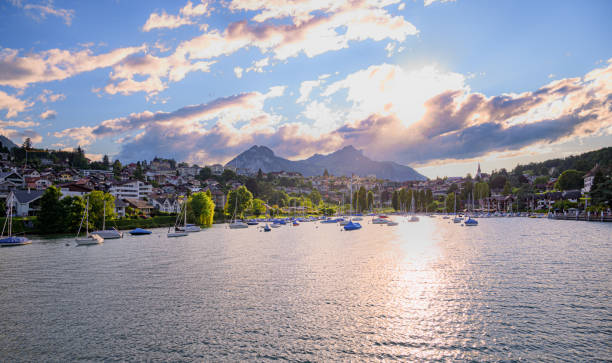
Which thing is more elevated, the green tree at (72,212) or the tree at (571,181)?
the tree at (571,181)

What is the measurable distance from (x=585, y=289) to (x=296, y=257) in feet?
89.4

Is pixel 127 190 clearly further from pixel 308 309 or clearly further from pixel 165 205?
pixel 308 309

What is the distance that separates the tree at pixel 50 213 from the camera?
Answer: 6788 cm

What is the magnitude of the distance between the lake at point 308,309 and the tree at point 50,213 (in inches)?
1325

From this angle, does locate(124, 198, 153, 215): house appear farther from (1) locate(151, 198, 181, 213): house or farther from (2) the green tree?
(2) the green tree

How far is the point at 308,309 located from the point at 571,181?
182m

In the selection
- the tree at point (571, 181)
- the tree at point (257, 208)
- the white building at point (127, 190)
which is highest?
the tree at point (571, 181)

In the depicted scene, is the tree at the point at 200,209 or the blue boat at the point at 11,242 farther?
the tree at the point at 200,209

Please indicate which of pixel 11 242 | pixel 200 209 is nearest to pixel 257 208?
pixel 200 209

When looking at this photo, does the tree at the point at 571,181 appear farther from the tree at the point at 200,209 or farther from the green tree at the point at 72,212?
the green tree at the point at 72,212

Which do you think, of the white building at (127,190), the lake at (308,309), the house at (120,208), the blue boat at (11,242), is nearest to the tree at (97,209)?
the house at (120,208)

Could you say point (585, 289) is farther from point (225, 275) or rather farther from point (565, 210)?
point (565, 210)

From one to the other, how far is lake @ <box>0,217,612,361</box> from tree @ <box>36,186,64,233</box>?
33.7 metres

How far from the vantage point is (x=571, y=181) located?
160 meters
